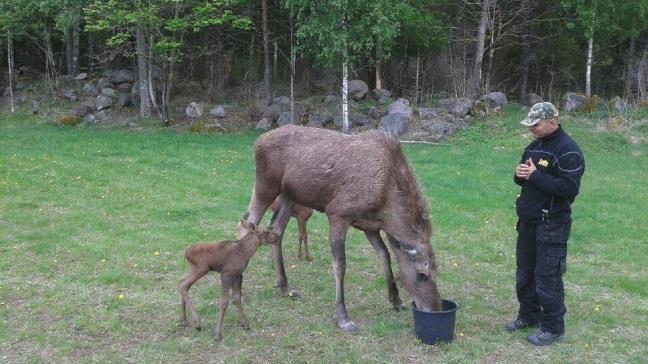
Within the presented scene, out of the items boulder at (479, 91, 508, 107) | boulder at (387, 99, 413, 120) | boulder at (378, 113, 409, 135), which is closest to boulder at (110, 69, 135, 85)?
boulder at (387, 99, 413, 120)

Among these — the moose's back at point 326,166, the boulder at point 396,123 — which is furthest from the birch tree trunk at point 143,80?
the moose's back at point 326,166

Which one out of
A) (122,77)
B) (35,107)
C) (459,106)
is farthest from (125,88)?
(459,106)

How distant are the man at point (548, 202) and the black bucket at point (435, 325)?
80 cm

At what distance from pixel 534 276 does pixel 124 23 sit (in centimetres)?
1800

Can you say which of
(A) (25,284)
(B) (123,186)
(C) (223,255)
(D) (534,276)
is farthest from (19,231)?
(D) (534,276)

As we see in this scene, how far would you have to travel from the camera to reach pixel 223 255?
5703mm

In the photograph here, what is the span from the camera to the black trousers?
18.1ft

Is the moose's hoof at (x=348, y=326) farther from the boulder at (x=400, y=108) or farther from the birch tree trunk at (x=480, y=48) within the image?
the birch tree trunk at (x=480, y=48)

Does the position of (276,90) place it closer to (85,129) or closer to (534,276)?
(85,129)

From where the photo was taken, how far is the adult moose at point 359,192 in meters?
5.98

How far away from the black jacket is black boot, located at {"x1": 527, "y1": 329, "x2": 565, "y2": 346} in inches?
42.0

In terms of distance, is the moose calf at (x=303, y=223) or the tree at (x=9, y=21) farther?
the tree at (x=9, y=21)

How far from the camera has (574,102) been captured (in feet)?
69.8

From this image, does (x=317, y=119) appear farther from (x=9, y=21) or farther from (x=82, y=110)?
(x=9, y=21)
